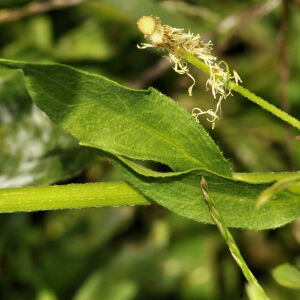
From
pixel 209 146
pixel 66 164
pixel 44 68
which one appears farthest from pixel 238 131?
pixel 44 68

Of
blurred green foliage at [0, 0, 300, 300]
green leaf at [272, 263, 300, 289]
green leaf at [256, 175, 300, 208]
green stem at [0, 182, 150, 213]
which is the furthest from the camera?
blurred green foliage at [0, 0, 300, 300]

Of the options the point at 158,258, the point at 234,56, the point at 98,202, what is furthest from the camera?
the point at 234,56

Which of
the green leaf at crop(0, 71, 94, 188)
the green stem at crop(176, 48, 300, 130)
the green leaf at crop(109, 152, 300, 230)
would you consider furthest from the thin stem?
the green leaf at crop(0, 71, 94, 188)

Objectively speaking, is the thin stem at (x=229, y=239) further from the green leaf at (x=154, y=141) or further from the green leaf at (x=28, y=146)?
the green leaf at (x=28, y=146)

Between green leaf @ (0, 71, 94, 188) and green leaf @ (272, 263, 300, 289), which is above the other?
green leaf @ (0, 71, 94, 188)

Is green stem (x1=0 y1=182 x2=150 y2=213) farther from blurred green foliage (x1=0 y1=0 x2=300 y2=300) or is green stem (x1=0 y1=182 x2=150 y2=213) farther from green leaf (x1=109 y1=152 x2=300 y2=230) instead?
blurred green foliage (x1=0 y1=0 x2=300 y2=300)

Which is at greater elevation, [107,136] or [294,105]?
[107,136]

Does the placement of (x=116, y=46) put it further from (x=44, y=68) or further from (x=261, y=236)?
(x=44, y=68)

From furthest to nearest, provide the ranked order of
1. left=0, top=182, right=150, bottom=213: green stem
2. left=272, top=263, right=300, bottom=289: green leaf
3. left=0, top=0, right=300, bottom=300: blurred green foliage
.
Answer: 1. left=0, top=0, right=300, bottom=300: blurred green foliage
2. left=272, top=263, right=300, bottom=289: green leaf
3. left=0, top=182, right=150, bottom=213: green stem
